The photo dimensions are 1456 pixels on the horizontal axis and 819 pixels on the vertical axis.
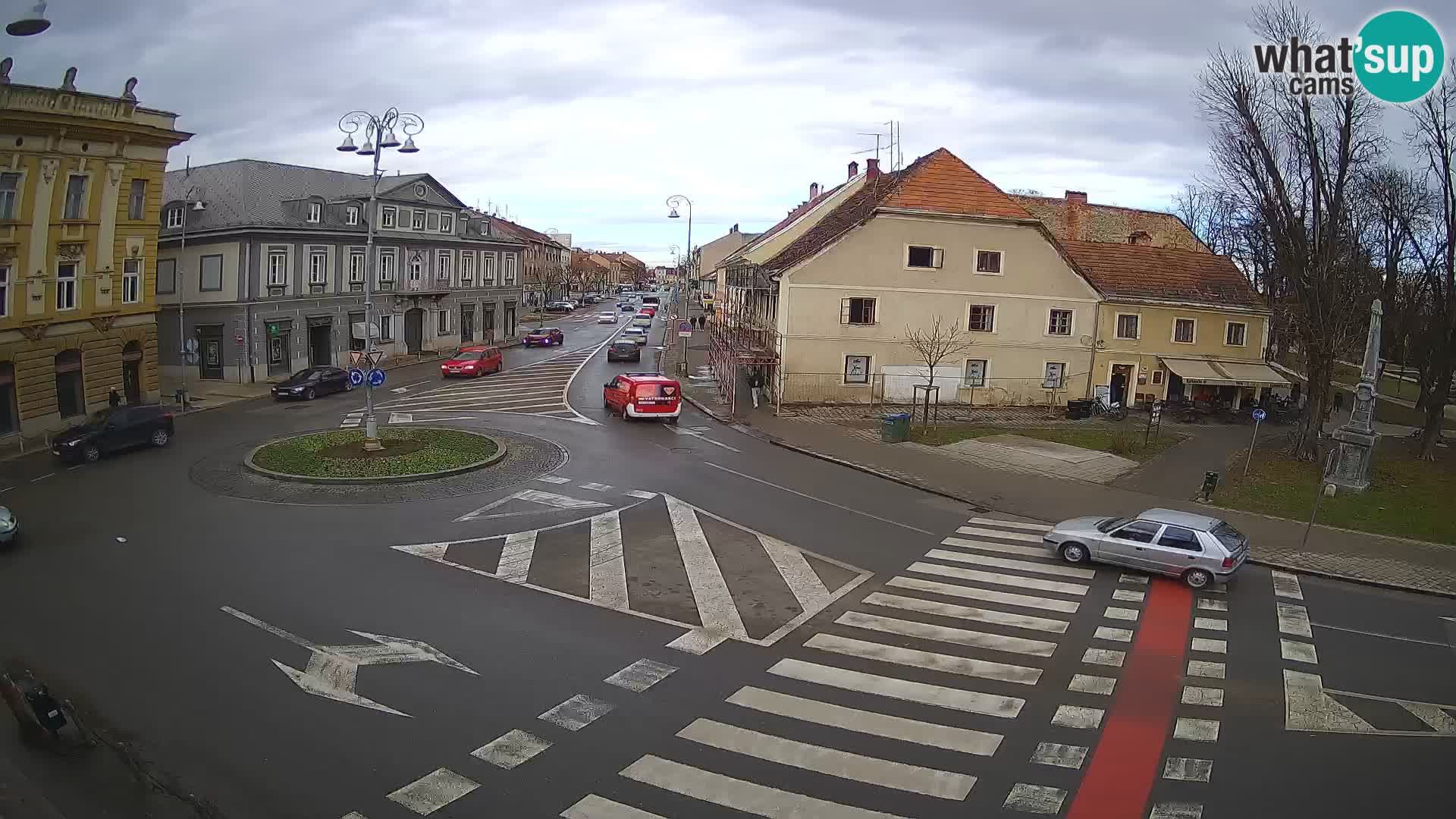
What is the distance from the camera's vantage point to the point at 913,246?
3775 centimetres

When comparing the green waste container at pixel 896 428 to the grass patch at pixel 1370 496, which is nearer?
the grass patch at pixel 1370 496

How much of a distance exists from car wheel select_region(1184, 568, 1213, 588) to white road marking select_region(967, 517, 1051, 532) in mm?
4050

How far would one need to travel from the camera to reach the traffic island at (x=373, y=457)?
72.7 feet

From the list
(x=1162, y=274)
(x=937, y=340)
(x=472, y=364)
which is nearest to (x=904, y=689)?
(x=937, y=340)

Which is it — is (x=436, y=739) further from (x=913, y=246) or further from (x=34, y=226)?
(x=913, y=246)

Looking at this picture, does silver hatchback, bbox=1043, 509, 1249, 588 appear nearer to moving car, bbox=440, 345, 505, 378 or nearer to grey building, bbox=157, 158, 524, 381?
grey building, bbox=157, 158, 524, 381

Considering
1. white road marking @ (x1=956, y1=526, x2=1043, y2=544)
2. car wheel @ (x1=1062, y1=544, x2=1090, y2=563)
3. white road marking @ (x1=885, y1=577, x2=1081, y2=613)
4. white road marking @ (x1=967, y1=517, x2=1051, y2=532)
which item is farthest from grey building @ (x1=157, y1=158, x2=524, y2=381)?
car wheel @ (x1=1062, y1=544, x2=1090, y2=563)

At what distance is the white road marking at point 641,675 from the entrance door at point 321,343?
4036 cm

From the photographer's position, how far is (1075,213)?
144 feet

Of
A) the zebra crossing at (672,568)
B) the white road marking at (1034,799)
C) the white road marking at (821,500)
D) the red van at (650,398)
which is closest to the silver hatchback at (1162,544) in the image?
the white road marking at (821,500)

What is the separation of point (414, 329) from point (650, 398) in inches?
1144

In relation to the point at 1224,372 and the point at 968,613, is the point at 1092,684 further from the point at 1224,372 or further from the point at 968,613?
the point at 1224,372

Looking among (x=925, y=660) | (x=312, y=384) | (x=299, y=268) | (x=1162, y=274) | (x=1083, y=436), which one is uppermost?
(x=1162, y=274)

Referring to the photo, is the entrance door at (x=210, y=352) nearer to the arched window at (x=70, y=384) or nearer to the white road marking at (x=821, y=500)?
the arched window at (x=70, y=384)
